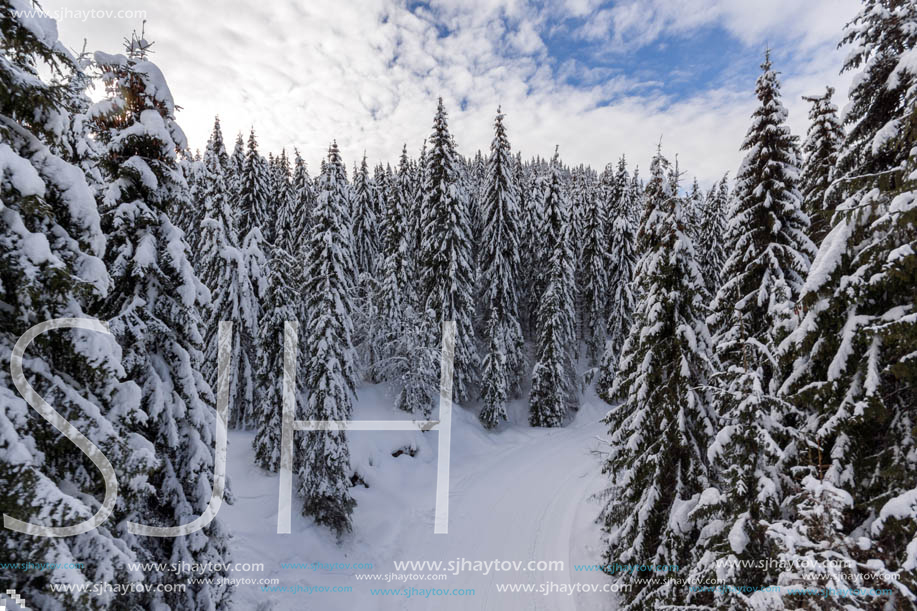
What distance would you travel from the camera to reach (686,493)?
977cm

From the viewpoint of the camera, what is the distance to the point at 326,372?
1593 centimetres

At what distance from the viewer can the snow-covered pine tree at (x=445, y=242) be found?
25750mm

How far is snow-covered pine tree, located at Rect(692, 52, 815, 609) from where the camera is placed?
6668mm

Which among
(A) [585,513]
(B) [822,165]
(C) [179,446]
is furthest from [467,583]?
(B) [822,165]

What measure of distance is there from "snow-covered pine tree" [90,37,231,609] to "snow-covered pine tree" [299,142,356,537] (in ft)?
22.9

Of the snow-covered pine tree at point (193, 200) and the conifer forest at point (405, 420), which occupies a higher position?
the snow-covered pine tree at point (193, 200)

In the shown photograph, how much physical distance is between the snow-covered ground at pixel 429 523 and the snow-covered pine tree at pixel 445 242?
697 centimetres

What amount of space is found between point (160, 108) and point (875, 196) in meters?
12.9

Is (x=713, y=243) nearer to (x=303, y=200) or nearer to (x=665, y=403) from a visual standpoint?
(x=665, y=403)

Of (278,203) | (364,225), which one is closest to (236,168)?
(278,203)

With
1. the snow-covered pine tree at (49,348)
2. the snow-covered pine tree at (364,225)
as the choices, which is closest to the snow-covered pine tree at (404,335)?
the snow-covered pine tree at (364,225)

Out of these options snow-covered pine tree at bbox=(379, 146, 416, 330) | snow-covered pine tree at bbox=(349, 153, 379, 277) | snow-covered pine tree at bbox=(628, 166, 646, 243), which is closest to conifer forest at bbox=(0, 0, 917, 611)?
snow-covered pine tree at bbox=(379, 146, 416, 330)

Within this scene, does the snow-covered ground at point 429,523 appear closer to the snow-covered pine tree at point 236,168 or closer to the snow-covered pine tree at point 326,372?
the snow-covered pine tree at point 326,372

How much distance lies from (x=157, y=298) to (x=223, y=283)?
44.0ft
